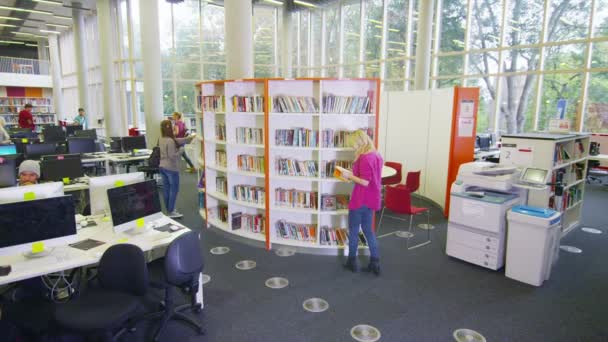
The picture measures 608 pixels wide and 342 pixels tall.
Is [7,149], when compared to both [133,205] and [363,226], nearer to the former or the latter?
[133,205]

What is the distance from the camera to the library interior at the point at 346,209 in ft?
10.0

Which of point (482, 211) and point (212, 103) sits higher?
point (212, 103)

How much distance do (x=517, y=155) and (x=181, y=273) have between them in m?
4.47

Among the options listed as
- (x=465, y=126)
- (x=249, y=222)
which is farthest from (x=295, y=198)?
(x=465, y=126)

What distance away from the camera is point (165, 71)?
13234mm

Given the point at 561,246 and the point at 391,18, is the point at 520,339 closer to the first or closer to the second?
A: the point at 561,246

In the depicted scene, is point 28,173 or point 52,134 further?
point 52,134

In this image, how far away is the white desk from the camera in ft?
8.88

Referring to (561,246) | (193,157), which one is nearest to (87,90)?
(193,157)

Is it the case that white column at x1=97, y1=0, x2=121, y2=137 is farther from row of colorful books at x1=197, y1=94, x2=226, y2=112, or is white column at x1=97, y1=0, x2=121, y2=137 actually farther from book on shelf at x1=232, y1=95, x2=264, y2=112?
book on shelf at x1=232, y1=95, x2=264, y2=112

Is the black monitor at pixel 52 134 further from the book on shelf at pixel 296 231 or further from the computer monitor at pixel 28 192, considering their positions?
the book on shelf at pixel 296 231

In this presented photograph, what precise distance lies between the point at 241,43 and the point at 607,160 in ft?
28.7

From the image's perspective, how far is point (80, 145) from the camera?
7957mm

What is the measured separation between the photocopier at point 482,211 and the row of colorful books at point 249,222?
2526 millimetres
